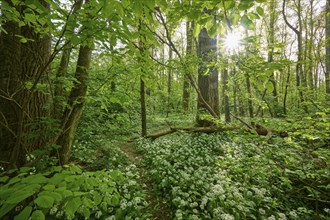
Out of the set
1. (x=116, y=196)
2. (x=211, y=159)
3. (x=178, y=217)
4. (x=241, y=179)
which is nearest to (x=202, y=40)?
(x=211, y=159)

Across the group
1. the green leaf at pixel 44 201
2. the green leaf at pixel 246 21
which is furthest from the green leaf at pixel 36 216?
the green leaf at pixel 246 21

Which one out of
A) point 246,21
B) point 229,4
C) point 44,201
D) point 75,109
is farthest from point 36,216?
point 75,109

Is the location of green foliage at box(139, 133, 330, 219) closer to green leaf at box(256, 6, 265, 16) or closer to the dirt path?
the dirt path

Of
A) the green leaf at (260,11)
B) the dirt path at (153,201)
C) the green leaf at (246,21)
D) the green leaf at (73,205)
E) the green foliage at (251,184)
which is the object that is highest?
the green leaf at (260,11)

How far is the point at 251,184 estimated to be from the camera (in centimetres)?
425

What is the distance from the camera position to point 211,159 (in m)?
5.27

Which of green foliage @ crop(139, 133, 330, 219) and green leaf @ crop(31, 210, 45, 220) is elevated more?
green leaf @ crop(31, 210, 45, 220)

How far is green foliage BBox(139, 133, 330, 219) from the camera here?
323 centimetres

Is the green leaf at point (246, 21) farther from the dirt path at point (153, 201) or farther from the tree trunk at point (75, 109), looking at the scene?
the dirt path at point (153, 201)

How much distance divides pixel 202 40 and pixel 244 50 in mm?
5486

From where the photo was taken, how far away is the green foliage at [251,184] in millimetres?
3232

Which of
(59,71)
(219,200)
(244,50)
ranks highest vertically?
(244,50)

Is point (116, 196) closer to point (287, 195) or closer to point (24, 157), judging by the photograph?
point (24, 157)

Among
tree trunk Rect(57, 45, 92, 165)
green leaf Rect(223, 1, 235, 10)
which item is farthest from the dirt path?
green leaf Rect(223, 1, 235, 10)
